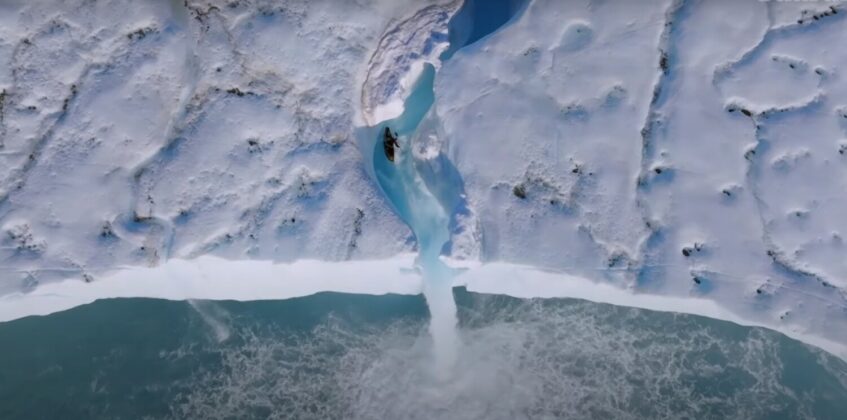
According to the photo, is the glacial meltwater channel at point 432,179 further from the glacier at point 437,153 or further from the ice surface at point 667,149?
the ice surface at point 667,149

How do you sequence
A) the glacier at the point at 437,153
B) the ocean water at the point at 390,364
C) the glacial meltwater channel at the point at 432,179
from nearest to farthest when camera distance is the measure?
the glacier at the point at 437,153
the glacial meltwater channel at the point at 432,179
the ocean water at the point at 390,364

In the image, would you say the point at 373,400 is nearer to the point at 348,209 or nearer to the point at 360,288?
the point at 360,288

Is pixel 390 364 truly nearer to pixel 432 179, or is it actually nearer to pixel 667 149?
pixel 432 179

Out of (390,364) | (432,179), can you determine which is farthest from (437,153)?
(390,364)

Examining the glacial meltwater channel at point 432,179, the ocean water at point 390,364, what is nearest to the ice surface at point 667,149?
the glacial meltwater channel at point 432,179

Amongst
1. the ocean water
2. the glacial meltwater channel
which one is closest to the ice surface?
the glacial meltwater channel

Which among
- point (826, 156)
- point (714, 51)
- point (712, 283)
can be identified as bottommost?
point (712, 283)

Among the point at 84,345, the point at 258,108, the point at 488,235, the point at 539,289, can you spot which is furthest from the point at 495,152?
the point at 84,345
